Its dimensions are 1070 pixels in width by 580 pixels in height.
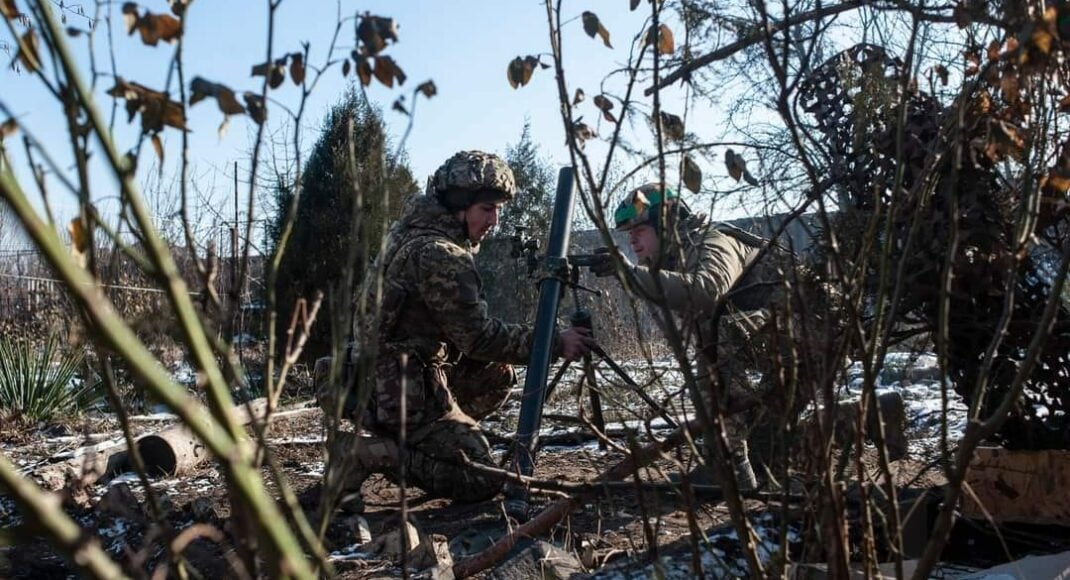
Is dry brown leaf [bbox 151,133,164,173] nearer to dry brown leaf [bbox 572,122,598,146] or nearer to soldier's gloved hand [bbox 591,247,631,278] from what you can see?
dry brown leaf [bbox 572,122,598,146]

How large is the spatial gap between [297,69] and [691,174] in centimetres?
74

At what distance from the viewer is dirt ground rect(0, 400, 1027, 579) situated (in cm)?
338

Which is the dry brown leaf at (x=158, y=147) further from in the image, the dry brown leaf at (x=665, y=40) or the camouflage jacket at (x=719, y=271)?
the camouflage jacket at (x=719, y=271)

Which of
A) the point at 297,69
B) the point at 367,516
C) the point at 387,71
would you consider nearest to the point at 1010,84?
the point at 387,71

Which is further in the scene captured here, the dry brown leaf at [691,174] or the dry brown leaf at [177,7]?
the dry brown leaf at [691,174]

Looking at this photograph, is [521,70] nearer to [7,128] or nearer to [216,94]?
[216,94]

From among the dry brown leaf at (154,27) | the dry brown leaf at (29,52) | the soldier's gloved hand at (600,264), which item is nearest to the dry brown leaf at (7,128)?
the dry brown leaf at (29,52)

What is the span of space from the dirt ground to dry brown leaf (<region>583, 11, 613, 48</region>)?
91 cm

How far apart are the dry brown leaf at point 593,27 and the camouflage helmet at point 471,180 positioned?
2737mm

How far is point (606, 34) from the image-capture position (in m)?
1.81

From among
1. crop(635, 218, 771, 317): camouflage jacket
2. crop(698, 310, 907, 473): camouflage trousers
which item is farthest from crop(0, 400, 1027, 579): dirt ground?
crop(635, 218, 771, 317): camouflage jacket

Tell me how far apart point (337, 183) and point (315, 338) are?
200cm

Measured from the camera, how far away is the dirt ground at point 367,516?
3.38m

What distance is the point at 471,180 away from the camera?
4523 mm
